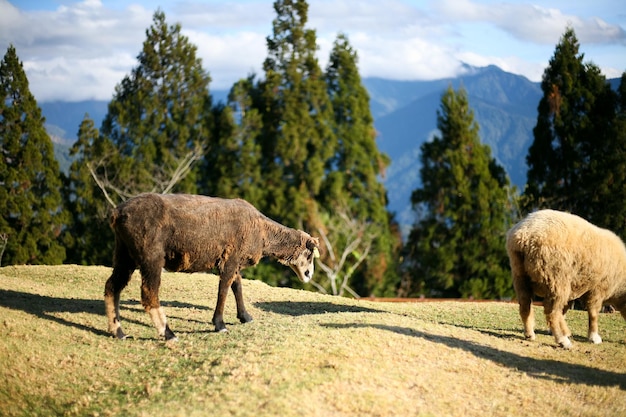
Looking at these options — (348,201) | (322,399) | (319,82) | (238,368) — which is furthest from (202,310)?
(319,82)

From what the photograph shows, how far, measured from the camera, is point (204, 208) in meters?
13.1

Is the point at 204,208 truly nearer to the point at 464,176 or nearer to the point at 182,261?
the point at 182,261

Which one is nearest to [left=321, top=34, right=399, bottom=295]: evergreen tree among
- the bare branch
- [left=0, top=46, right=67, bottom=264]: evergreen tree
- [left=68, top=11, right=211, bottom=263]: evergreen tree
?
[left=68, top=11, right=211, bottom=263]: evergreen tree

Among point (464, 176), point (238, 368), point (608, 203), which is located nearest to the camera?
point (238, 368)

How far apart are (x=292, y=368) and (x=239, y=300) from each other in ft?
14.7

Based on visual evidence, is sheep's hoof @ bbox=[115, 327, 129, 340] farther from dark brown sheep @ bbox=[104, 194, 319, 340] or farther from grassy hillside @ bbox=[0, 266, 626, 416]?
grassy hillside @ bbox=[0, 266, 626, 416]

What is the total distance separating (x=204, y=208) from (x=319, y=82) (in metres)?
23.1

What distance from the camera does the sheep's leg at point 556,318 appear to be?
41.5 ft

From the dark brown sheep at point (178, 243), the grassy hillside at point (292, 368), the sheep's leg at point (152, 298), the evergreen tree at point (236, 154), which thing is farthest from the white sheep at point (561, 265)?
the evergreen tree at point (236, 154)

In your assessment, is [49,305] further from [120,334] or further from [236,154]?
[236,154]

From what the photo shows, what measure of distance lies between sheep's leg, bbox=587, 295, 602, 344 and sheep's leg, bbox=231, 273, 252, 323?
675 centimetres

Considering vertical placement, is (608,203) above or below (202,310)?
above

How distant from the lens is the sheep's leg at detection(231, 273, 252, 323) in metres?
14.0

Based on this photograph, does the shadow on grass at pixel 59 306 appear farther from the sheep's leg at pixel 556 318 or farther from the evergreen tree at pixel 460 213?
the evergreen tree at pixel 460 213
